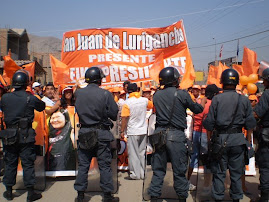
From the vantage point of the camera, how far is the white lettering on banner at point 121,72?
7375mm

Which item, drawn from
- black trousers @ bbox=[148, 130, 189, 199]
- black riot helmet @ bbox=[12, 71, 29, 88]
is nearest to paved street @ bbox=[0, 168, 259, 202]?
black trousers @ bbox=[148, 130, 189, 199]

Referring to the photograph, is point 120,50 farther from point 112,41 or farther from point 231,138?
point 231,138

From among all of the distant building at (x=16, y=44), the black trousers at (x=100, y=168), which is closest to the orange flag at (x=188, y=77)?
the black trousers at (x=100, y=168)

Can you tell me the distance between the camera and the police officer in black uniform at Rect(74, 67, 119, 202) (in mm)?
4398

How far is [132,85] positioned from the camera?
6.10 m

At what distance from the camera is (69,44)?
7625mm

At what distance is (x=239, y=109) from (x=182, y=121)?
870mm

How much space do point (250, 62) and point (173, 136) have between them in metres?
4.91

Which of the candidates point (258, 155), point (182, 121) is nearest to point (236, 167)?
point (258, 155)

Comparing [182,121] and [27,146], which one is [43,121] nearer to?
[27,146]

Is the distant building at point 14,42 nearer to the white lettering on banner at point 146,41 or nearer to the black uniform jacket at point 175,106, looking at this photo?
the white lettering on banner at point 146,41

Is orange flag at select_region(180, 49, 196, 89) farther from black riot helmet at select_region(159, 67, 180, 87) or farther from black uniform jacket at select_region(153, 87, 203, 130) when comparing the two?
black uniform jacket at select_region(153, 87, 203, 130)

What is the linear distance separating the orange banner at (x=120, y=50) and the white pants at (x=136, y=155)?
6.25ft

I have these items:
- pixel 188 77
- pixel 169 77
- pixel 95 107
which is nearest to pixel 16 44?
pixel 188 77
